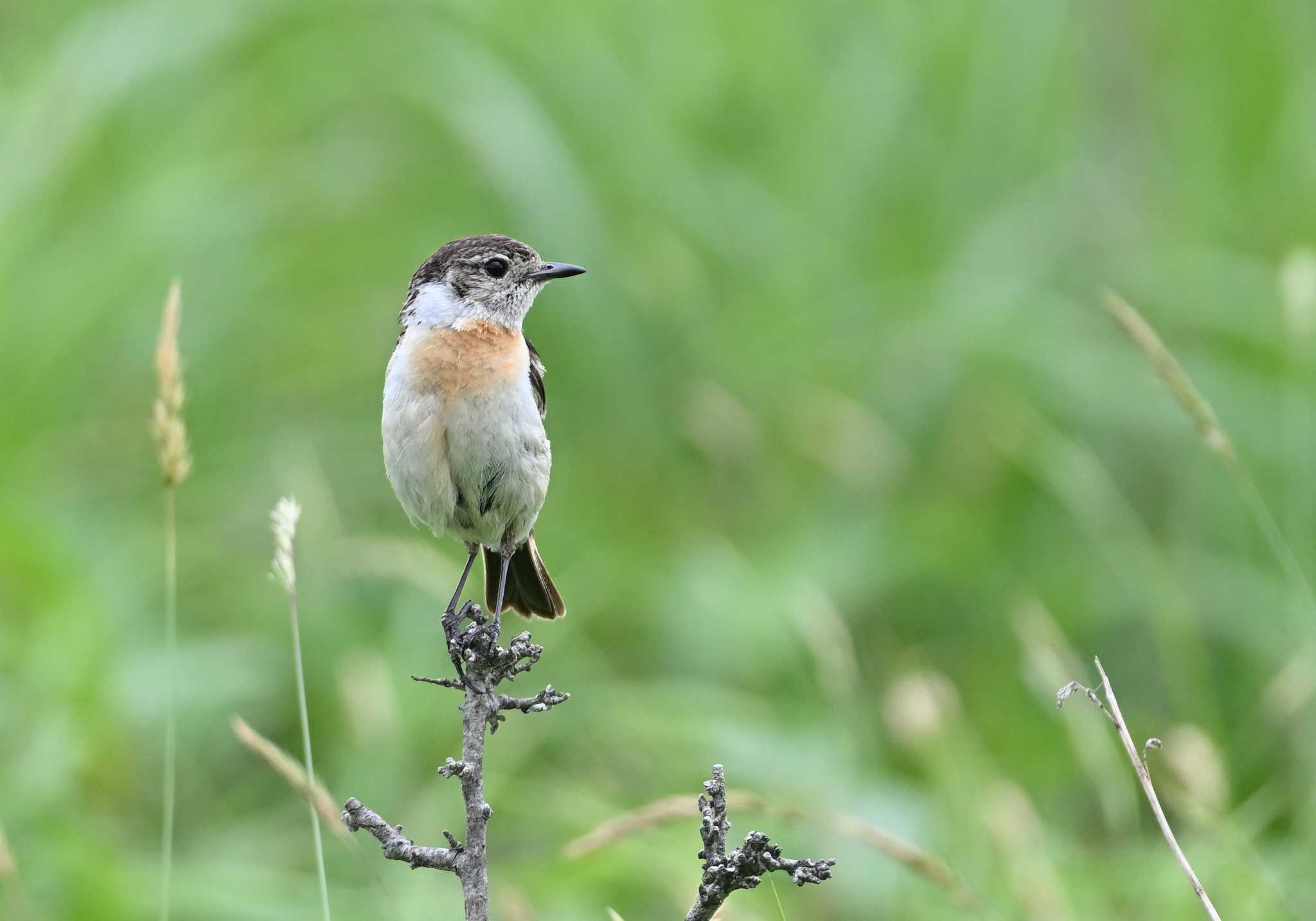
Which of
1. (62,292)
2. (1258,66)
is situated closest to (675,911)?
(62,292)

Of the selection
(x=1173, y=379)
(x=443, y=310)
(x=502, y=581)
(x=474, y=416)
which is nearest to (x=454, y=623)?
(x=502, y=581)

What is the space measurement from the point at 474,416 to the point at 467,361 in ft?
0.53

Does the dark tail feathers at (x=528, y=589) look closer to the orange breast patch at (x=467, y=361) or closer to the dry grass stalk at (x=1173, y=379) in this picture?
the orange breast patch at (x=467, y=361)

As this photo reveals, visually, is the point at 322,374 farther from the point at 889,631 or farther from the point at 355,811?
the point at 355,811

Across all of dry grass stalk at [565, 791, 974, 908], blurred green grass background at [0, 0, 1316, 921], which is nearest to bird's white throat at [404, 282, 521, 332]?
blurred green grass background at [0, 0, 1316, 921]

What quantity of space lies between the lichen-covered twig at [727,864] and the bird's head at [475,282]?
1846mm

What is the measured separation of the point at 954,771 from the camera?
4.64m

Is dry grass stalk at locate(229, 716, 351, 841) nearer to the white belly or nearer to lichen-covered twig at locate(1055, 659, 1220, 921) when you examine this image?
the white belly

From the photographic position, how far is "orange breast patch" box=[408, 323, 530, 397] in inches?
129

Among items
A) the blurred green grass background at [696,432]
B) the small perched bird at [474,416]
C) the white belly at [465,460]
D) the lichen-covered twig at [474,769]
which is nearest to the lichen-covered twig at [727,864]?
the lichen-covered twig at [474,769]

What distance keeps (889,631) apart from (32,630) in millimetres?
3153

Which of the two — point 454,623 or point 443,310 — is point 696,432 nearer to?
point 443,310

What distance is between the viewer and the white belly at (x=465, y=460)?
3.17 m

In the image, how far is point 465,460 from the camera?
318 cm
